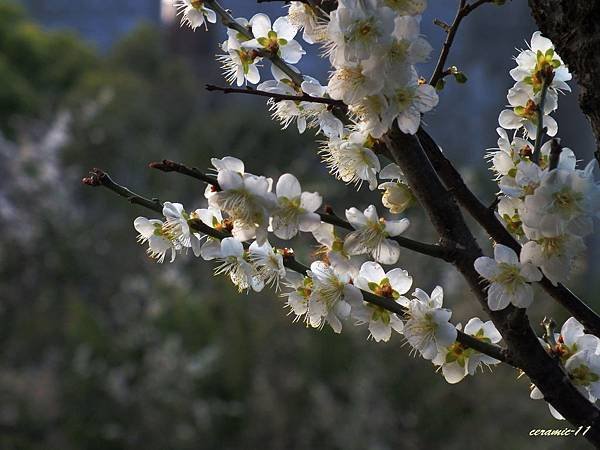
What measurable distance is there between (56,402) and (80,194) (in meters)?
2.84

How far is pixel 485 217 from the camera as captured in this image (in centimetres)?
69

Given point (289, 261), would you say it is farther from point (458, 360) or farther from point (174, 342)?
point (174, 342)

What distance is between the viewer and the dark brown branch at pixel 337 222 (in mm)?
632

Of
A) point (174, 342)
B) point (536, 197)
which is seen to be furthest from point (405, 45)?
point (174, 342)

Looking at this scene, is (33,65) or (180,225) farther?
(33,65)

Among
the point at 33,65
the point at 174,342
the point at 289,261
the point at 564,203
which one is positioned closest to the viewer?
the point at 564,203

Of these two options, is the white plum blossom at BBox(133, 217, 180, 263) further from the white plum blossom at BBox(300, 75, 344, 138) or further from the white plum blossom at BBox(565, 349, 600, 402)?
the white plum blossom at BBox(565, 349, 600, 402)

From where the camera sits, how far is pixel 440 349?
699 millimetres

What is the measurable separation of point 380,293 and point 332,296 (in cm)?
5

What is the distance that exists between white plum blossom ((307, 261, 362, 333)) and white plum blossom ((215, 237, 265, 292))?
0.04 metres

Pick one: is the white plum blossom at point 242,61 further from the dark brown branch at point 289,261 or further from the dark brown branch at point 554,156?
the dark brown branch at point 554,156

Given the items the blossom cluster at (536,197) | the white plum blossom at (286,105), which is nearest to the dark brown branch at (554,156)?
the blossom cluster at (536,197)

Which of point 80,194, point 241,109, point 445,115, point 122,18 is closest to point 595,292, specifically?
point 80,194

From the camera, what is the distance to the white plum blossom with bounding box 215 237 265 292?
2.24 feet
